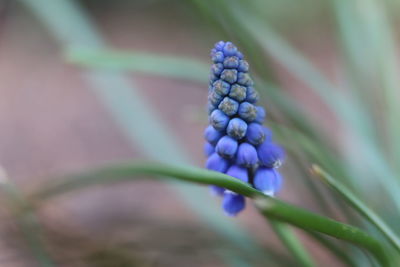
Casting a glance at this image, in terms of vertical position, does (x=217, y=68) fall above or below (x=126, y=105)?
below

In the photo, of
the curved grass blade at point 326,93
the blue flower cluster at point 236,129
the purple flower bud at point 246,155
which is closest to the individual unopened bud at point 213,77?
the blue flower cluster at point 236,129

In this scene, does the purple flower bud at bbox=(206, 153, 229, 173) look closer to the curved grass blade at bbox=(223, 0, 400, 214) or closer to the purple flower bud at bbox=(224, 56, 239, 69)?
the purple flower bud at bbox=(224, 56, 239, 69)

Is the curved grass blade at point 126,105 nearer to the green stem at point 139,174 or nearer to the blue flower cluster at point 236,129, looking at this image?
the green stem at point 139,174

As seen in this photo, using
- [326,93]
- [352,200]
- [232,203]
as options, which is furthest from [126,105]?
[352,200]

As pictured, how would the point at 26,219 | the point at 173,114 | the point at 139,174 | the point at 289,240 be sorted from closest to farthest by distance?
the point at 289,240 → the point at 139,174 → the point at 26,219 → the point at 173,114

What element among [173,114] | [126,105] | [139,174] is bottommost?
[139,174]

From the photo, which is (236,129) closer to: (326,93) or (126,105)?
(326,93)

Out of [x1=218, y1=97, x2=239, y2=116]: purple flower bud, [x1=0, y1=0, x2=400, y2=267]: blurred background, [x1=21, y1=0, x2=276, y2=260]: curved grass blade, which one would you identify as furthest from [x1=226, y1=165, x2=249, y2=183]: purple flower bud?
[x1=21, y1=0, x2=276, y2=260]: curved grass blade
